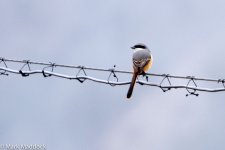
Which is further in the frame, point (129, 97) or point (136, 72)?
point (136, 72)

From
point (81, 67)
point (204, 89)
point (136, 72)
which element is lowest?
point (204, 89)

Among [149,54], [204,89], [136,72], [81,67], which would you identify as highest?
[149,54]

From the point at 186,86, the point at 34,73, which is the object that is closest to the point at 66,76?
the point at 34,73

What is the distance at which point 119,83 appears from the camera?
947 cm

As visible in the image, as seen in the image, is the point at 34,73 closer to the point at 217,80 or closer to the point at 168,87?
the point at 168,87

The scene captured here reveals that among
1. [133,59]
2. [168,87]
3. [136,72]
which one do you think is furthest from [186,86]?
[133,59]

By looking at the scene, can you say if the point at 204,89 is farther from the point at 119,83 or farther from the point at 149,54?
the point at 149,54

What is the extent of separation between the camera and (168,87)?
356 inches

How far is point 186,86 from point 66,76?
248 cm

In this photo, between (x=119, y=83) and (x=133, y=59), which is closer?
(x=119, y=83)

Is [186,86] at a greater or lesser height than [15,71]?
lesser

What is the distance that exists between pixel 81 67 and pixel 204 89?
2604mm

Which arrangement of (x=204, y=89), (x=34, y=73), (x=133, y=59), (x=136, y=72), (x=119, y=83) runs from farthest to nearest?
(x=133, y=59), (x=136, y=72), (x=34, y=73), (x=119, y=83), (x=204, y=89)

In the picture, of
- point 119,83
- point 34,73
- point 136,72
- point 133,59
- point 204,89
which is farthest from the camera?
point 133,59
